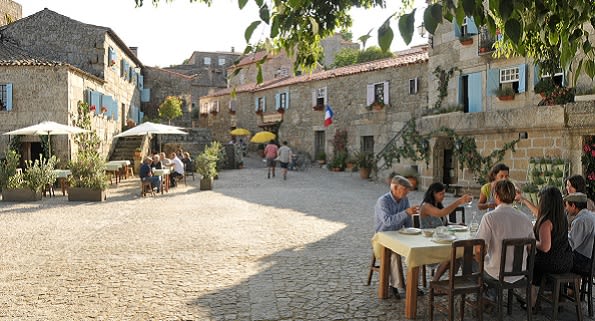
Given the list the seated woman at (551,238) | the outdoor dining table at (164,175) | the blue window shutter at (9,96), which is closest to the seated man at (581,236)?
the seated woman at (551,238)

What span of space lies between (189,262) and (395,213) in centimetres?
298

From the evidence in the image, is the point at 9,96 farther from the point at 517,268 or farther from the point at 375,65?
the point at 517,268

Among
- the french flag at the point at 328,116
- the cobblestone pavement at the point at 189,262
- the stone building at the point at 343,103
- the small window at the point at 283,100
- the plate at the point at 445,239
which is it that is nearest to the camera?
the plate at the point at 445,239

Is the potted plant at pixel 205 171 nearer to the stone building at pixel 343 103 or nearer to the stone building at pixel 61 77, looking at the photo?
the stone building at pixel 343 103

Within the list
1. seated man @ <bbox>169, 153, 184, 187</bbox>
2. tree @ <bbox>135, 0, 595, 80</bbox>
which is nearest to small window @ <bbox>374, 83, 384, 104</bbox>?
seated man @ <bbox>169, 153, 184, 187</bbox>

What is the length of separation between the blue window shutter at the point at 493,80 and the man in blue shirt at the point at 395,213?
1090 cm

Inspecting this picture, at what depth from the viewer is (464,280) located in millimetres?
4387

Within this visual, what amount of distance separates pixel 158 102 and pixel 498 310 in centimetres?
3042

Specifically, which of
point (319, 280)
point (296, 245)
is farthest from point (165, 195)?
point (319, 280)

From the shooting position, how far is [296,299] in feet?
16.5

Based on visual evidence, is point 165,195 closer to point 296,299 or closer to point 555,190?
point 296,299

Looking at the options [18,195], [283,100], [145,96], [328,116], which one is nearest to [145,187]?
[18,195]

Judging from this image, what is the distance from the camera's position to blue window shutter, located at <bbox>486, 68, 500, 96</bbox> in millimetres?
14711

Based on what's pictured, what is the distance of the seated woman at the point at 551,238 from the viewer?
439cm
